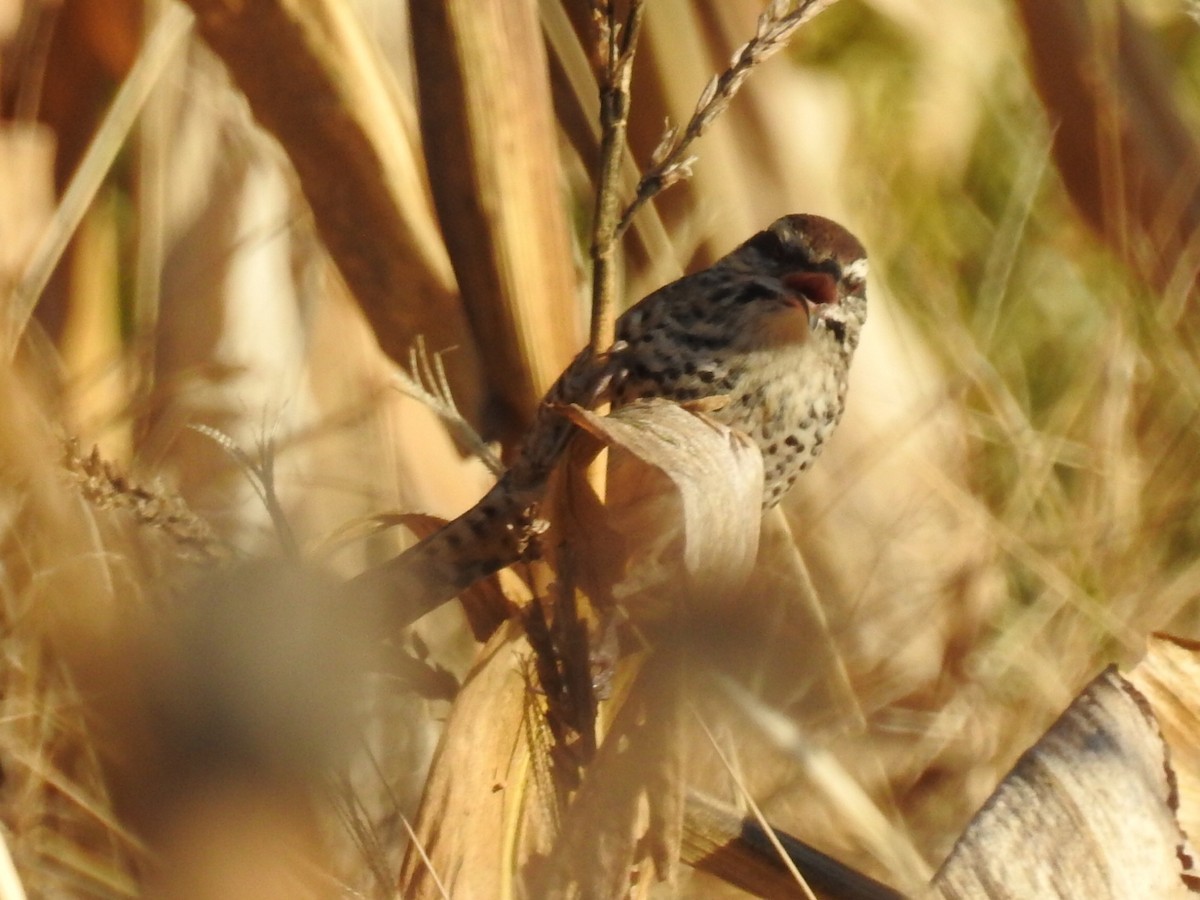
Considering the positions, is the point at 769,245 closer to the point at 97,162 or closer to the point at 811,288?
the point at 811,288

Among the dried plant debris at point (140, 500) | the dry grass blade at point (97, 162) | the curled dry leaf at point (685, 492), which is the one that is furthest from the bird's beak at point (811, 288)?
the dried plant debris at point (140, 500)

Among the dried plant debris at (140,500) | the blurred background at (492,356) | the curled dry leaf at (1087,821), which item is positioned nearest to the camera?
the dried plant debris at (140,500)

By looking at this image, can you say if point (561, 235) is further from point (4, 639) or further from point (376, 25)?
point (4, 639)

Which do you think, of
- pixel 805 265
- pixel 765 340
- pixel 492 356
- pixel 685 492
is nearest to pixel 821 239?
pixel 805 265

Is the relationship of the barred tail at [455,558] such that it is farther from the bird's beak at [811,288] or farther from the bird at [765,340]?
the bird's beak at [811,288]

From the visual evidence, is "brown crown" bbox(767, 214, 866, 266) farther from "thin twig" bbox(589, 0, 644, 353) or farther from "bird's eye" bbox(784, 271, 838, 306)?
"thin twig" bbox(589, 0, 644, 353)

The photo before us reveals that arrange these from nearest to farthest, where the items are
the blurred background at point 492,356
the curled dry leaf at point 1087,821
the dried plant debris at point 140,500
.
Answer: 1. the dried plant debris at point 140,500
2. the curled dry leaf at point 1087,821
3. the blurred background at point 492,356

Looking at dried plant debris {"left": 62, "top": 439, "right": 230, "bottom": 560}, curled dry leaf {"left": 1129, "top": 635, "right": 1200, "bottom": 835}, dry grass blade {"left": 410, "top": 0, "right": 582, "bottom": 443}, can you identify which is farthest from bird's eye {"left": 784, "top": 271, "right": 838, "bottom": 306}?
dried plant debris {"left": 62, "top": 439, "right": 230, "bottom": 560}
